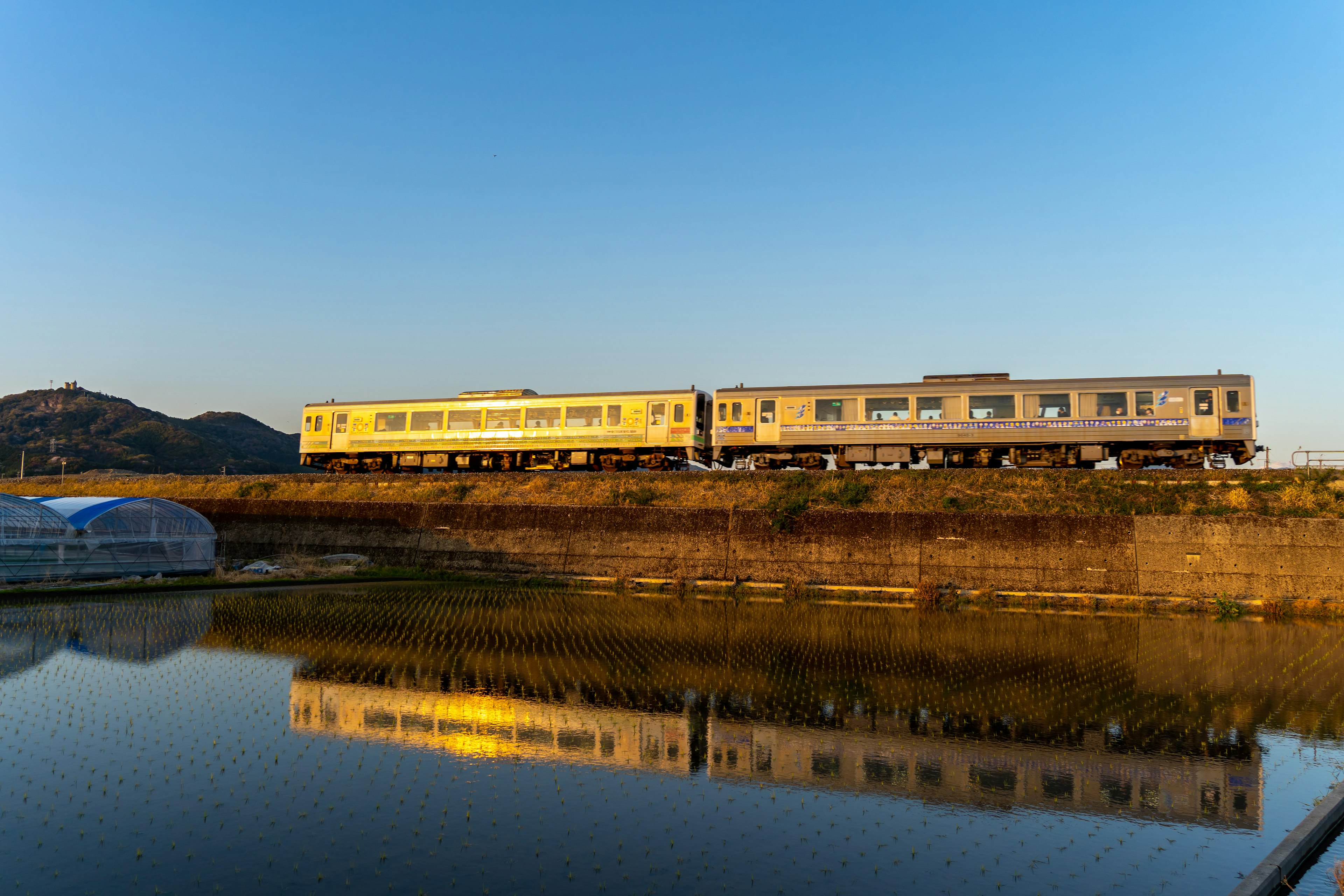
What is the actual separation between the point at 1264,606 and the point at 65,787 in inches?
1100

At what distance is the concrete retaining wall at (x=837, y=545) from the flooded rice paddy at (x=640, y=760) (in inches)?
279

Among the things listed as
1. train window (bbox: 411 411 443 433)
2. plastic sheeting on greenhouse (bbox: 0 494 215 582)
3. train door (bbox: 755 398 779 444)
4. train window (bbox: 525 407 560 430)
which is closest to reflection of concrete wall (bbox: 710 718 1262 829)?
train door (bbox: 755 398 779 444)

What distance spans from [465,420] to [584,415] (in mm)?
5793

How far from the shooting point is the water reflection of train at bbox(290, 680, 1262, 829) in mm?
9359

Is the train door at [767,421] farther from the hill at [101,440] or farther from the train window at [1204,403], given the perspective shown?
the hill at [101,440]

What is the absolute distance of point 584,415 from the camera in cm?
3500

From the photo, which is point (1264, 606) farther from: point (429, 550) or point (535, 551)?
point (429, 550)

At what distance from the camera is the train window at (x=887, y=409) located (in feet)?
103

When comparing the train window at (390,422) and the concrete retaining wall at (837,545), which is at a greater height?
the train window at (390,422)

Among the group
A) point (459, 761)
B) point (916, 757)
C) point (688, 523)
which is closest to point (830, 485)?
point (688, 523)

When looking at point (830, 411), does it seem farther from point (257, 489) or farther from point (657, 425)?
point (257, 489)

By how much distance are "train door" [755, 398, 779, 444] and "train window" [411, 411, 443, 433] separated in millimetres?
14279

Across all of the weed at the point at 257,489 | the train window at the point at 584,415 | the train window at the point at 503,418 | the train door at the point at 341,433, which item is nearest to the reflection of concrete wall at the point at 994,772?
the train window at the point at 584,415

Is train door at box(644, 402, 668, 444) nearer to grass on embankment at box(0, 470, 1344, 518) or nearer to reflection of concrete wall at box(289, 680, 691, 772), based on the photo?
grass on embankment at box(0, 470, 1344, 518)
